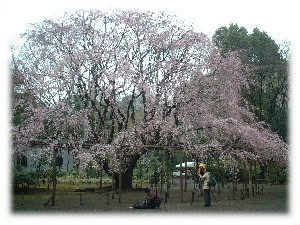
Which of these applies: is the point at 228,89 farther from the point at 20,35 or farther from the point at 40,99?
the point at 20,35

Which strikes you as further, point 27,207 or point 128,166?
point 128,166

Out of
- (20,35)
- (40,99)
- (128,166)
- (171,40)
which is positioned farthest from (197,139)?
(20,35)

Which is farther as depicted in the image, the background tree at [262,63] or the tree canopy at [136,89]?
the background tree at [262,63]

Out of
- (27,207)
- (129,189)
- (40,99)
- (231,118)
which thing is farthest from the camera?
(129,189)

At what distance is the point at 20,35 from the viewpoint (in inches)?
854

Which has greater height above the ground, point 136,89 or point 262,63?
point 262,63

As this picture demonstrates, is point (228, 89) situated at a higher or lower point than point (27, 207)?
higher

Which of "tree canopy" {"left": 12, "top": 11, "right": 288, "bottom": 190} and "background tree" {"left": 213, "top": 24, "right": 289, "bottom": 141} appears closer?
"tree canopy" {"left": 12, "top": 11, "right": 288, "bottom": 190}

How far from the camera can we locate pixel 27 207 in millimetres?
15031

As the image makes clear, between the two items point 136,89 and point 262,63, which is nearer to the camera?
point 136,89

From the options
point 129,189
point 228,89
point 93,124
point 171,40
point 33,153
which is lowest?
point 129,189

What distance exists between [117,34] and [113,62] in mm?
1846

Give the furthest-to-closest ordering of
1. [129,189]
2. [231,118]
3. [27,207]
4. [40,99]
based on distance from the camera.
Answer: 1. [129,189]
2. [40,99]
3. [231,118]
4. [27,207]

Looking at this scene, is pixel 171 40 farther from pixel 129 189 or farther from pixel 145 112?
pixel 129 189
